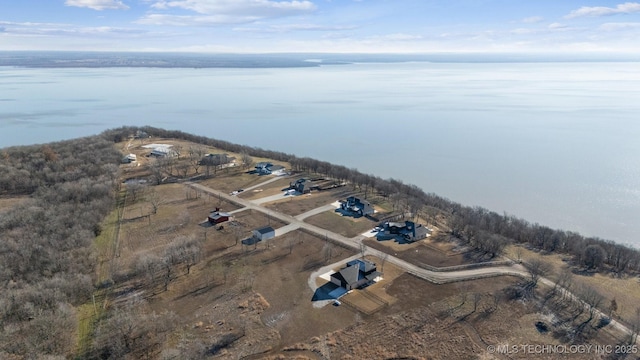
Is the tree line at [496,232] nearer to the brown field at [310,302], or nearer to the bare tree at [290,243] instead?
the brown field at [310,302]

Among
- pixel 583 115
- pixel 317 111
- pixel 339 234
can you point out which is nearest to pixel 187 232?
pixel 339 234

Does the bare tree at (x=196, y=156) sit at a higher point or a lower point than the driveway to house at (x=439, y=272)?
higher

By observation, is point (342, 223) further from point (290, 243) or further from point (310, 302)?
point (310, 302)

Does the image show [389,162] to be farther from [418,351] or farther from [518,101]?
[518,101]

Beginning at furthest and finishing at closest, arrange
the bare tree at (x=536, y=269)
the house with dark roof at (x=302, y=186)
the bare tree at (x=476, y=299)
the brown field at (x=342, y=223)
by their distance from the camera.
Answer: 1. the house with dark roof at (x=302, y=186)
2. the brown field at (x=342, y=223)
3. the bare tree at (x=536, y=269)
4. the bare tree at (x=476, y=299)

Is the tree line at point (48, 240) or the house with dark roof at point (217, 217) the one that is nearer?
the tree line at point (48, 240)

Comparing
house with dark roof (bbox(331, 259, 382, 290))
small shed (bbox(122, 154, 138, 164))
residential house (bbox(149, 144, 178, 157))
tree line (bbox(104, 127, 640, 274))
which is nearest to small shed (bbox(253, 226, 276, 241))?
house with dark roof (bbox(331, 259, 382, 290))

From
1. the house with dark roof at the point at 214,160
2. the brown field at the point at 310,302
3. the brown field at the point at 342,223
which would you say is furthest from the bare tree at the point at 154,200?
the brown field at the point at 342,223
